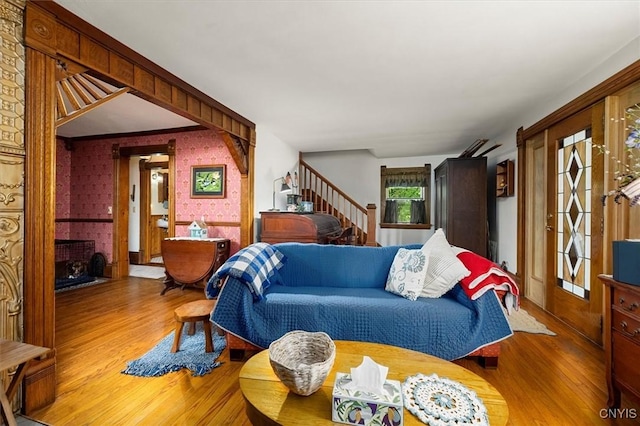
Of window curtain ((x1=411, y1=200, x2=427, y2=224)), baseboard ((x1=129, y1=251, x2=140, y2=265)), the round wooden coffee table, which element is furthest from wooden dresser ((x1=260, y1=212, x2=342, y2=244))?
baseboard ((x1=129, y1=251, x2=140, y2=265))

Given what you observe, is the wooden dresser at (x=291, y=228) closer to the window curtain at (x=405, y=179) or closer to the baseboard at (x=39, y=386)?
the baseboard at (x=39, y=386)

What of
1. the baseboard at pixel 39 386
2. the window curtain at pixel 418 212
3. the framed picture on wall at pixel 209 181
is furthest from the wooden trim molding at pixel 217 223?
the window curtain at pixel 418 212

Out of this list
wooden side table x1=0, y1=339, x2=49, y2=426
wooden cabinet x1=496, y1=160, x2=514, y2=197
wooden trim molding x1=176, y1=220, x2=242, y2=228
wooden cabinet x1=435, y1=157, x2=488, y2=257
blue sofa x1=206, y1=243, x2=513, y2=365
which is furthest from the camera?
wooden cabinet x1=435, y1=157, x2=488, y2=257

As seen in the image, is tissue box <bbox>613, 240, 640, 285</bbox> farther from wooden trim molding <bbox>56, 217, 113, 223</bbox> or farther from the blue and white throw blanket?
wooden trim molding <bbox>56, 217, 113, 223</bbox>

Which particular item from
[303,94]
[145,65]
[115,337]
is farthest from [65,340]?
[303,94]

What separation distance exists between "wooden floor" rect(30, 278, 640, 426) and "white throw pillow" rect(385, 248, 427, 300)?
629mm

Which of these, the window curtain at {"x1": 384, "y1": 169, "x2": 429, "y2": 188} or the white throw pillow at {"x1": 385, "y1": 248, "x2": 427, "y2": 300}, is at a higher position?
the window curtain at {"x1": 384, "y1": 169, "x2": 429, "y2": 188}

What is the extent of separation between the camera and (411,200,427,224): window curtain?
6.08m

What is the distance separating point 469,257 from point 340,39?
1799 millimetres

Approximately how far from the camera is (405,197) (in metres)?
6.21

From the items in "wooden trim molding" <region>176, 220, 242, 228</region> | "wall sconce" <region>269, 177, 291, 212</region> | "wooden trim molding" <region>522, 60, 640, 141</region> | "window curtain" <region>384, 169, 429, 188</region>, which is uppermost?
"wooden trim molding" <region>522, 60, 640, 141</region>

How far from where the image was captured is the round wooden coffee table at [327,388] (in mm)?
924

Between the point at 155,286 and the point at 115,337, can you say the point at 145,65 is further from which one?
the point at 155,286

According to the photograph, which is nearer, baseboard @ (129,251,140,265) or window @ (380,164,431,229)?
baseboard @ (129,251,140,265)
